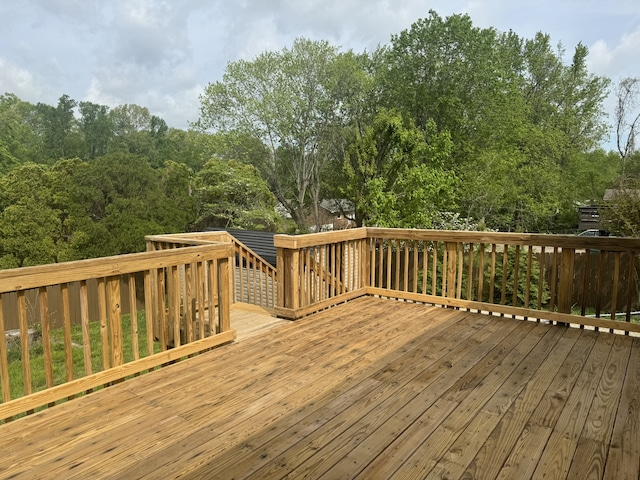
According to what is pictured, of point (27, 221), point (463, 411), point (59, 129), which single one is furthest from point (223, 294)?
point (59, 129)

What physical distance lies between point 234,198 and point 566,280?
15.6 m

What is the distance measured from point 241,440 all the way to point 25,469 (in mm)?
925

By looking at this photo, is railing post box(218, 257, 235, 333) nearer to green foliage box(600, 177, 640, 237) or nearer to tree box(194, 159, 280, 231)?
green foliage box(600, 177, 640, 237)

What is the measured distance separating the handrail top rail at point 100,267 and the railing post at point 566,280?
3.16m

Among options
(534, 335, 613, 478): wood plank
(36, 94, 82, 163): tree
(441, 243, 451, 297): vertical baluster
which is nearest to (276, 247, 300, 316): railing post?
(441, 243, 451, 297): vertical baluster

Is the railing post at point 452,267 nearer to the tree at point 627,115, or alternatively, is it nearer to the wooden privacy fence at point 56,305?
the wooden privacy fence at point 56,305

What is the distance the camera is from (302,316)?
4.35 meters

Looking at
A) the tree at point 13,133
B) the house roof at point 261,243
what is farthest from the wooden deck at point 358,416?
the tree at point 13,133

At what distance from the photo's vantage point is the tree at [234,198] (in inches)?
686

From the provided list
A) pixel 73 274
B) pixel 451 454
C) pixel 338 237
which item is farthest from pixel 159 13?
pixel 451 454

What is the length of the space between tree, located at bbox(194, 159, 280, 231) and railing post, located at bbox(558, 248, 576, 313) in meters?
13.9

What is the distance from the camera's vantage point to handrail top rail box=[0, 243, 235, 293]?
2.26m

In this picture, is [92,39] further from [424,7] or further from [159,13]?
[424,7]

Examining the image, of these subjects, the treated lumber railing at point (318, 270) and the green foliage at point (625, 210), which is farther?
the green foliage at point (625, 210)
